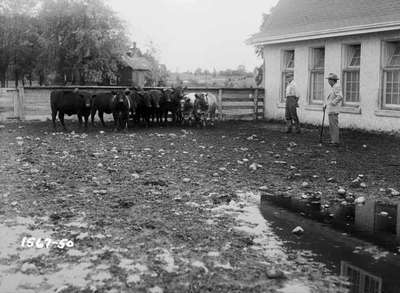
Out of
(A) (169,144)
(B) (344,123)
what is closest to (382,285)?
(A) (169,144)

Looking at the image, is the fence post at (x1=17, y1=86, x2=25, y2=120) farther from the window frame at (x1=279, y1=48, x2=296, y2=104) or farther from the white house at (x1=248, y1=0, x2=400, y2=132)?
the window frame at (x1=279, y1=48, x2=296, y2=104)

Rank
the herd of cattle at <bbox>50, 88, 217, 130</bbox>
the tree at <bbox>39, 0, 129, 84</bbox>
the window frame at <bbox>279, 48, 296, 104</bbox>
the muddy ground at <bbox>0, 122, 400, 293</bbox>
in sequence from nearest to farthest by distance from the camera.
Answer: the muddy ground at <bbox>0, 122, 400, 293</bbox> < the herd of cattle at <bbox>50, 88, 217, 130</bbox> < the window frame at <bbox>279, 48, 296, 104</bbox> < the tree at <bbox>39, 0, 129, 84</bbox>

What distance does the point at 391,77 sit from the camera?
1786cm

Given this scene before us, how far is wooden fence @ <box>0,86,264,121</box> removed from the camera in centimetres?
2247

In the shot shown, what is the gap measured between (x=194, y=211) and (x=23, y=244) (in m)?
2.49

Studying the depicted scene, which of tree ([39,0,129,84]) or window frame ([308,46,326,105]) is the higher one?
tree ([39,0,129,84])

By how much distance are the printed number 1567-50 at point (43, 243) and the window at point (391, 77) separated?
544 inches

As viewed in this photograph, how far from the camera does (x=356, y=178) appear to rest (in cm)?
1029

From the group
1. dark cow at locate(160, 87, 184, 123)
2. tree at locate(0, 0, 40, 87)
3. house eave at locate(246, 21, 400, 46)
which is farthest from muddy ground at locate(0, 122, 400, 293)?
tree at locate(0, 0, 40, 87)

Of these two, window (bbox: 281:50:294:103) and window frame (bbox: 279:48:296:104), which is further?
window (bbox: 281:50:294:103)

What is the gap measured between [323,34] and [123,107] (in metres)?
7.50

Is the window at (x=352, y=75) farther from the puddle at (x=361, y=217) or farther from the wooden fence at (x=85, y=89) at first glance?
the puddle at (x=361, y=217)

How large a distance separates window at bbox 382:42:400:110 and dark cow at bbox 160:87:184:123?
773 cm

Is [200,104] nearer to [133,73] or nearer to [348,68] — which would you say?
[348,68]
